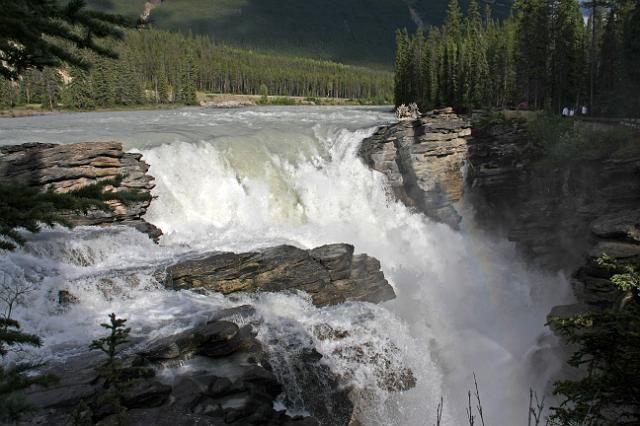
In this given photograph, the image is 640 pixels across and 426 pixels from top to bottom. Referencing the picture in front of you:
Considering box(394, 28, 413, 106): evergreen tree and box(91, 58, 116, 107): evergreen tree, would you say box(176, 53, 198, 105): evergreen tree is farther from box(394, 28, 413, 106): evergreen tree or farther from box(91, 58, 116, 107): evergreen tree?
box(394, 28, 413, 106): evergreen tree

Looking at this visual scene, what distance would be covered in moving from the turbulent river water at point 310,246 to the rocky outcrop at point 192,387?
0.82 metres

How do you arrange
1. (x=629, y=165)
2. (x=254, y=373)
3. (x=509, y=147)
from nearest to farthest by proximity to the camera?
(x=254, y=373), (x=629, y=165), (x=509, y=147)

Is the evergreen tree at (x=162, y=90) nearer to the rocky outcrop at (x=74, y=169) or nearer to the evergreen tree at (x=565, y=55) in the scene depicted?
the evergreen tree at (x=565, y=55)

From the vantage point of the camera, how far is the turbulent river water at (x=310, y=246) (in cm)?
1476

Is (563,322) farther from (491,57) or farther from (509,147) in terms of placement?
(491,57)

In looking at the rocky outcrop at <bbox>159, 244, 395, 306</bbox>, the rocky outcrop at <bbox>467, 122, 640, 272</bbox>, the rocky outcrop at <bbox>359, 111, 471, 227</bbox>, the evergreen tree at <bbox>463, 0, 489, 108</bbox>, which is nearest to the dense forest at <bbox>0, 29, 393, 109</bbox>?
the rocky outcrop at <bbox>359, 111, 471, 227</bbox>

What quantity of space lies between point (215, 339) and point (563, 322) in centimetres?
903

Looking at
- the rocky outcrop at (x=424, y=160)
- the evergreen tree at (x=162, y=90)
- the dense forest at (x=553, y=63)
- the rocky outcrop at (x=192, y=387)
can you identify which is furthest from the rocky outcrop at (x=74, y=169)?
the evergreen tree at (x=162, y=90)

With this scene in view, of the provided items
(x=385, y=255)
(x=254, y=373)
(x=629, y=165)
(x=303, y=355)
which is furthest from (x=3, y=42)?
(x=629, y=165)

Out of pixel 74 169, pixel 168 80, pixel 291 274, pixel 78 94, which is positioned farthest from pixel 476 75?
pixel 168 80

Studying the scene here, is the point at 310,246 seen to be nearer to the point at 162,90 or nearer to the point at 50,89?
the point at 50,89

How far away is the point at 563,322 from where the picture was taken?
712 cm

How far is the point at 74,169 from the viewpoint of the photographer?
2127 centimetres

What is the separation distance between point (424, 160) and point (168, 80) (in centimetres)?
10040
